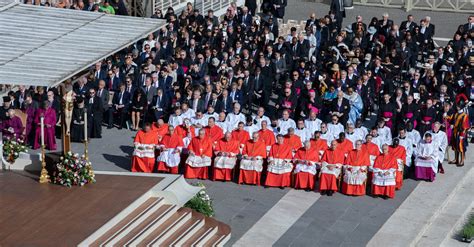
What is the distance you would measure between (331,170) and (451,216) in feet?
9.43

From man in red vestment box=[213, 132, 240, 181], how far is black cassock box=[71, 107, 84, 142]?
413 centimetres

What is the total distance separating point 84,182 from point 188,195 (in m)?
2.19

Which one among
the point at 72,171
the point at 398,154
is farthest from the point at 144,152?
the point at 398,154

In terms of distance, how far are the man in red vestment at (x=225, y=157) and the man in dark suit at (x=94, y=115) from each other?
4132mm

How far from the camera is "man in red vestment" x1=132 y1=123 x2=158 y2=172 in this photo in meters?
33.3

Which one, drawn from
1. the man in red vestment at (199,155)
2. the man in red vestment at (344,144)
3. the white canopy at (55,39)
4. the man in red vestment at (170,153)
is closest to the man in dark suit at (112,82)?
the man in red vestment at (170,153)

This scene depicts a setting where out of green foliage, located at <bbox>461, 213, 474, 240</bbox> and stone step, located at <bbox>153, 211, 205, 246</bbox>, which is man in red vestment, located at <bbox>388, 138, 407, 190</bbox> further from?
stone step, located at <bbox>153, 211, 205, 246</bbox>

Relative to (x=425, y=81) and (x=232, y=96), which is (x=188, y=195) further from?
(x=425, y=81)

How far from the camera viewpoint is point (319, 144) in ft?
107

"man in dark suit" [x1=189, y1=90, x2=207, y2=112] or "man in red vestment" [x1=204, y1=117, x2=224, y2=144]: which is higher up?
"man in dark suit" [x1=189, y1=90, x2=207, y2=112]

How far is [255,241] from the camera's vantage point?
29.6m

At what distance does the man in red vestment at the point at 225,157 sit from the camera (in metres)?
32.8

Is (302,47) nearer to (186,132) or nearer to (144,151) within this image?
(186,132)

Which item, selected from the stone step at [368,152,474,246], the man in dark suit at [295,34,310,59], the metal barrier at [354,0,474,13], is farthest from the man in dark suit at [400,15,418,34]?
the stone step at [368,152,474,246]
